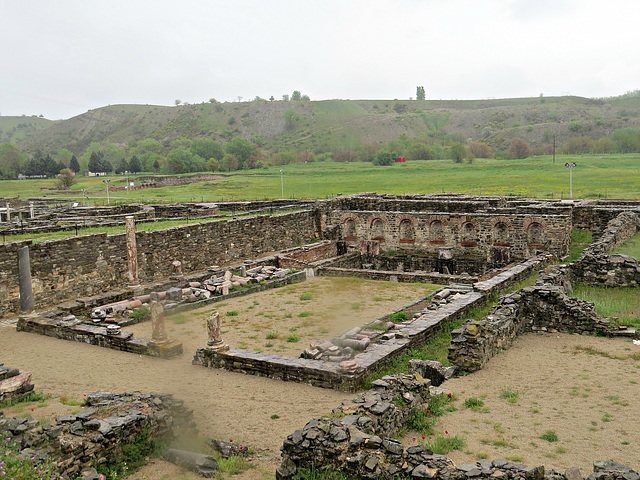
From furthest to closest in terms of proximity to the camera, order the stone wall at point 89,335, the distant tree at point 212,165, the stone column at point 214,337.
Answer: the distant tree at point 212,165 < the stone wall at point 89,335 < the stone column at point 214,337

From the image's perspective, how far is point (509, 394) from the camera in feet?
33.8

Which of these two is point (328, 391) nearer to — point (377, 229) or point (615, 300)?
point (615, 300)

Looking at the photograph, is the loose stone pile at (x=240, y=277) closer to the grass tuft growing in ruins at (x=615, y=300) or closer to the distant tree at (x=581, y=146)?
the grass tuft growing in ruins at (x=615, y=300)

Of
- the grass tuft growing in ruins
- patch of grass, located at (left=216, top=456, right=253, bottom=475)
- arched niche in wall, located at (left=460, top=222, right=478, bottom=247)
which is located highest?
arched niche in wall, located at (left=460, top=222, right=478, bottom=247)

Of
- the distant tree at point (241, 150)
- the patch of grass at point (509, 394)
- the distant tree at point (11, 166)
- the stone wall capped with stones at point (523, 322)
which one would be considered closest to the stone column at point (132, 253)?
the stone wall capped with stones at point (523, 322)

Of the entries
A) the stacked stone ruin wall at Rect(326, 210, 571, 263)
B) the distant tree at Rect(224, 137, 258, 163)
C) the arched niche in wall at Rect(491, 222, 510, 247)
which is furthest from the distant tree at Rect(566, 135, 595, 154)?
the stacked stone ruin wall at Rect(326, 210, 571, 263)

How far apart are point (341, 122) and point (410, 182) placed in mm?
52731

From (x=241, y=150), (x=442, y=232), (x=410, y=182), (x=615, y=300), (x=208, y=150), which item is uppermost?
(x=208, y=150)

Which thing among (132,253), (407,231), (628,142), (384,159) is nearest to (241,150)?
(384,159)

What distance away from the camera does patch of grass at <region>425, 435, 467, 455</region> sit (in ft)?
27.2

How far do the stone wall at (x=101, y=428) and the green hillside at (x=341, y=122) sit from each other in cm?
9955

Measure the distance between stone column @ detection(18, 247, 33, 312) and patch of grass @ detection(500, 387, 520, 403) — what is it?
47.3 feet

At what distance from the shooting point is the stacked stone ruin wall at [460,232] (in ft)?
84.2

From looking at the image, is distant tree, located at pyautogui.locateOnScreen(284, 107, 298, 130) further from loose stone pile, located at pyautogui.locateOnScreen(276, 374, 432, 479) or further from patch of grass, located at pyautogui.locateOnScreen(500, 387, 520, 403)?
loose stone pile, located at pyautogui.locateOnScreen(276, 374, 432, 479)
